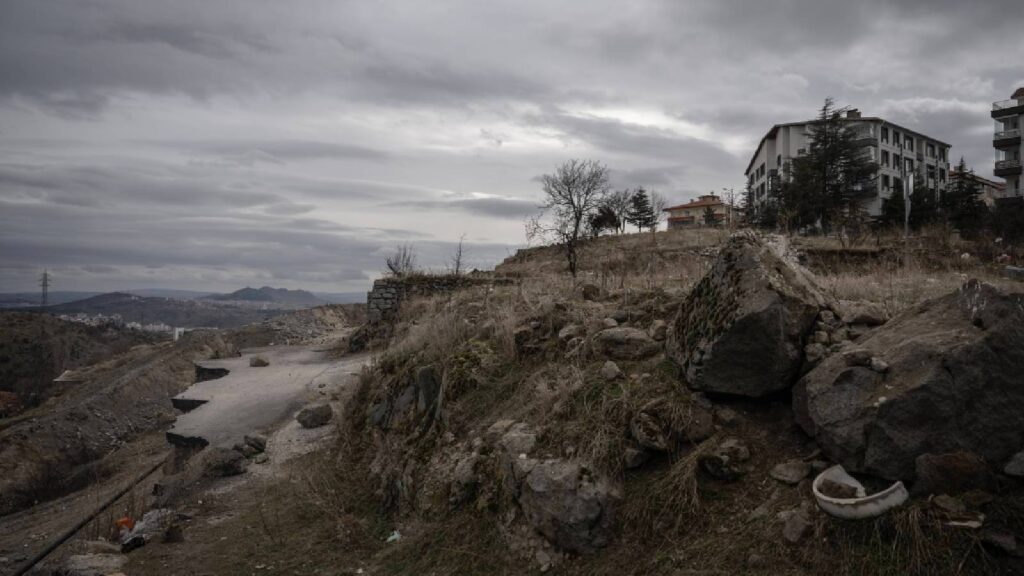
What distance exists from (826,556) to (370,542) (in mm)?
3424

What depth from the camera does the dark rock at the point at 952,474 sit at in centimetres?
274

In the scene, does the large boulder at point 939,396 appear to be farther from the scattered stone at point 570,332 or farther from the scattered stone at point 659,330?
the scattered stone at point 570,332

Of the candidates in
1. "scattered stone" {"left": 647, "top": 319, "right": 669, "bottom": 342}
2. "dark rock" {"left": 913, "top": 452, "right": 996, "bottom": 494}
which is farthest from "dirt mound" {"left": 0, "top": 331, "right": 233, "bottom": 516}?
"dark rock" {"left": 913, "top": 452, "right": 996, "bottom": 494}

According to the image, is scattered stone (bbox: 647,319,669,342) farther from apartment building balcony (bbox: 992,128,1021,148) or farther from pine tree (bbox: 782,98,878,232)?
apartment building balcony (bbox: 992,128,1021,148)

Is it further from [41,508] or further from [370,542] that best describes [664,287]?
[41,508]

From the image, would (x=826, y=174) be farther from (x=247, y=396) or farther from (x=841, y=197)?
(x=247, y=396)

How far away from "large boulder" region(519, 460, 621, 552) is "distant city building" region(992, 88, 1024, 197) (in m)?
56.8

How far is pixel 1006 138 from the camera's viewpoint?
47.4 metres

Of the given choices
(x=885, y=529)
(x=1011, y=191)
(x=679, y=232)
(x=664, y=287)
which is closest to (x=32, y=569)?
(x=664, y=287)

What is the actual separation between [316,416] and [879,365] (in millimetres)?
7724

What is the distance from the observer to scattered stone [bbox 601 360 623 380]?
452 centimetres

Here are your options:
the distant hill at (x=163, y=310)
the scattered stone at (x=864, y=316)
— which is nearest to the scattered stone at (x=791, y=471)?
the scattered stone at (x=864, y=316)

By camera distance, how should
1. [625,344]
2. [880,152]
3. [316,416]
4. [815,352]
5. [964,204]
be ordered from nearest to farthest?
1. [815,352]
2. [625,344]
3. [316,416]
4. [964,204]
5. [880,152]

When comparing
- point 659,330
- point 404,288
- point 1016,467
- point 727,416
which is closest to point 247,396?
point 404,288
